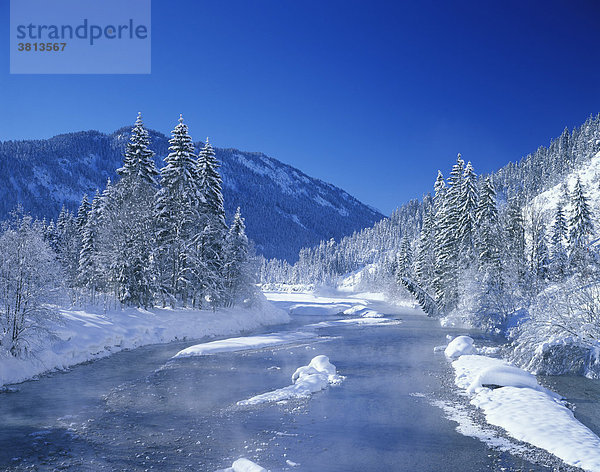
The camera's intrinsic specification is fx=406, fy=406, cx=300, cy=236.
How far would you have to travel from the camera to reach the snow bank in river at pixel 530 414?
10188 mm

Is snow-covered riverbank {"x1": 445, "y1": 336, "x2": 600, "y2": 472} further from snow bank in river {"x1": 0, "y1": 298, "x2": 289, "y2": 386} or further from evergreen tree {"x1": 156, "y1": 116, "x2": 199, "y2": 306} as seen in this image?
evergreen tree {"x1": 156, "y1": 116, "x2": 199, "y2": 306}

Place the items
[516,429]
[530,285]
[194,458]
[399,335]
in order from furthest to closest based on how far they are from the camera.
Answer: [530,285]
[399,335]
[516,429]
[194,458]

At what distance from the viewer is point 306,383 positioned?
647 inches

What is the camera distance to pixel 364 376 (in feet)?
61.1

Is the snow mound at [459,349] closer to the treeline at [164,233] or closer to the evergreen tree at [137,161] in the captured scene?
the treeline at [164,233]

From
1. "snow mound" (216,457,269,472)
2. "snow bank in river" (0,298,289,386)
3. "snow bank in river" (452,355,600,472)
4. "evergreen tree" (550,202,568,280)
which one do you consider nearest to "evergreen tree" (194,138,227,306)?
"snow bank in river" (0,298,289,386)

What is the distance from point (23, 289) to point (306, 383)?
12253 millimetres

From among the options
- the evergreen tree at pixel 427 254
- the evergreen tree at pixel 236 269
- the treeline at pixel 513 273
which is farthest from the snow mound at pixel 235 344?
the evergreen tree at pixel 427 254

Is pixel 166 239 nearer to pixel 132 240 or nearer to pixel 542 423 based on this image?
pixel 132 240

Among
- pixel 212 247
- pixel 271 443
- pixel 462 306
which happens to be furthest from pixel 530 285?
pixel 271 443

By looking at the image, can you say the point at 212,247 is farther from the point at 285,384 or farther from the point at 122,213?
the point at 285,384

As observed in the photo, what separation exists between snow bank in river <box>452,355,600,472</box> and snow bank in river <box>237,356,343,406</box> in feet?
18.0

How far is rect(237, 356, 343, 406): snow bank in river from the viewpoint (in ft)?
48.5

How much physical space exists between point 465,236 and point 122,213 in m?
33.1
